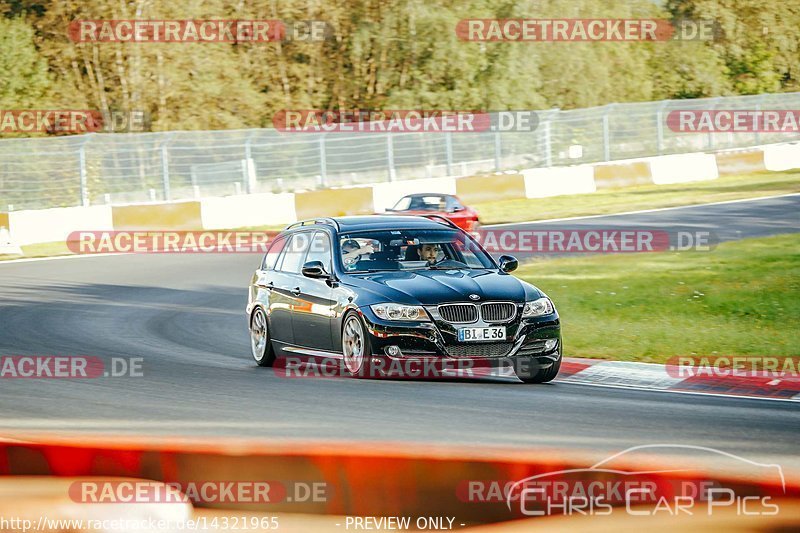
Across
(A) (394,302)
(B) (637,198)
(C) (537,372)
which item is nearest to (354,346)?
(A) (394,302)

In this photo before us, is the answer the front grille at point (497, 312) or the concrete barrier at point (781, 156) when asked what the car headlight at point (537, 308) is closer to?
the front grille at point (497, 312)

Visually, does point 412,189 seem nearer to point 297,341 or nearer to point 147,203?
point 147,203

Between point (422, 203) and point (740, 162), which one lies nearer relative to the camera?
point (422, 203)

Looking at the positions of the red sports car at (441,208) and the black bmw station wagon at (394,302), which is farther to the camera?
the red sports car at (441,208)

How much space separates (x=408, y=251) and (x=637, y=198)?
21.0 metres

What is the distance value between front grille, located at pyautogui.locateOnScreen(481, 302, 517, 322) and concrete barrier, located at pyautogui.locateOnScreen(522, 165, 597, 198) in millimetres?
22761

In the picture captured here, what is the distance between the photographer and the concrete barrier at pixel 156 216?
27.6m

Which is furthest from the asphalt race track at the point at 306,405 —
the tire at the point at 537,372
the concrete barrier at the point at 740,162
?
the concrete barrier at the point at 740,162

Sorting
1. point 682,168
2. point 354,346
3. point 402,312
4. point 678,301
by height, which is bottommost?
point 678,301

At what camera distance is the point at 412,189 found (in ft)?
103

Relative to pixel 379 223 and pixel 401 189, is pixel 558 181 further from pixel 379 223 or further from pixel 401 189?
pixel 379 223

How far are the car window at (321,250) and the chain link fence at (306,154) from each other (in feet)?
57.6

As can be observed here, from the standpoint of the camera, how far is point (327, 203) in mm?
29641

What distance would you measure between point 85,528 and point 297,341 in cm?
789
